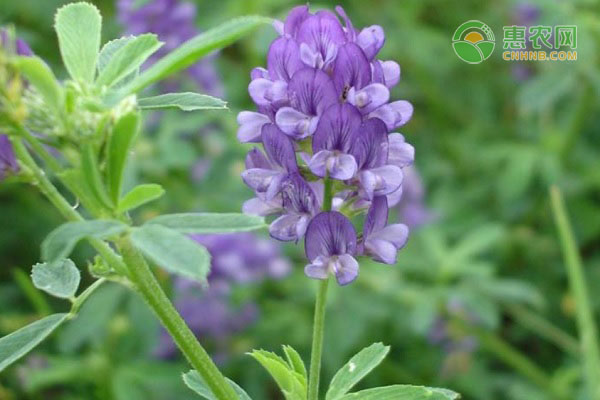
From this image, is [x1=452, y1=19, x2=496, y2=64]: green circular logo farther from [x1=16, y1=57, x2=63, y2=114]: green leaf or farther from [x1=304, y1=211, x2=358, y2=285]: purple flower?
[x1=16, y1=57, x2=63, y2=114]: green leaf

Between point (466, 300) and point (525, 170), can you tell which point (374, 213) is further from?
point (525, 170)

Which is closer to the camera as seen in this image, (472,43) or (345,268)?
(345,268)

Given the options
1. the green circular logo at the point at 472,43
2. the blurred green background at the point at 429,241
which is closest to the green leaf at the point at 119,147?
the blurred green background at the point at 429,241

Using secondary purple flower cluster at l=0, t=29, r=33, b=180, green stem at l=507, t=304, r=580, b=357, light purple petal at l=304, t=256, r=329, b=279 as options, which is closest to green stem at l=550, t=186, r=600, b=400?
green stem at l=507, t=304, r=580, b=357

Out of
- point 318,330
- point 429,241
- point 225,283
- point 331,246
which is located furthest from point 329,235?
point 429,241

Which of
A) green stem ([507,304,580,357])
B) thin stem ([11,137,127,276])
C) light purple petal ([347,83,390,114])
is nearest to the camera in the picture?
thin stem ([11,137,127,276])

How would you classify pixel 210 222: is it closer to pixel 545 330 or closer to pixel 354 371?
pixel 354 371

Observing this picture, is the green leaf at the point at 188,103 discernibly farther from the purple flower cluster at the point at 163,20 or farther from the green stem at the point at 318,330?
the purple flower cluster at the point at 163,20
